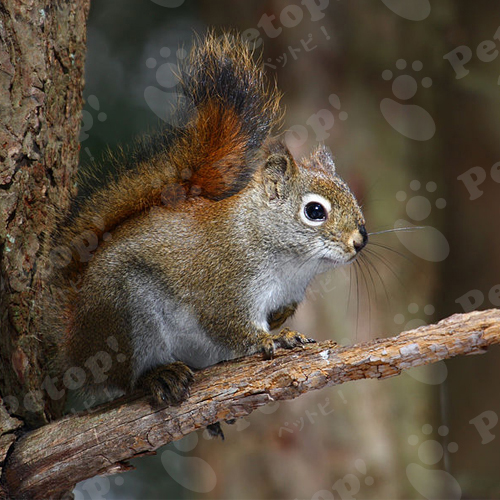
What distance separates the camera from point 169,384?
1243mm

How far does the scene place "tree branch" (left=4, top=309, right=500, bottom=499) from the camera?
1.14 meters

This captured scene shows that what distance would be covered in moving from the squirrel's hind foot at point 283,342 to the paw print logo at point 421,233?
1045 millimetres

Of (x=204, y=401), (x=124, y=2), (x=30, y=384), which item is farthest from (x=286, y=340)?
(x=124, y=2)

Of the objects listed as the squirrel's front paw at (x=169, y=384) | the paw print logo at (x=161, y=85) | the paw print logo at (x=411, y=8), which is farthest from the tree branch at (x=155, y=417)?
the paw print logo at (x=411, y=8)

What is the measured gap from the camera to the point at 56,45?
1422 millimetres

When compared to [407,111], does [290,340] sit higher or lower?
lower

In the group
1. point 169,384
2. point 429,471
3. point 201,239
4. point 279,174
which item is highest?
point 279,174

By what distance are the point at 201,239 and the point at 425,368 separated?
→ 1.22 m

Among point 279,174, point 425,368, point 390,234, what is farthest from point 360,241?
point 425,368

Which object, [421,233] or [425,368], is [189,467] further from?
[421,233]

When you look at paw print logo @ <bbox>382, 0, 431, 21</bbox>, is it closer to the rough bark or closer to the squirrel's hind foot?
the rough bark

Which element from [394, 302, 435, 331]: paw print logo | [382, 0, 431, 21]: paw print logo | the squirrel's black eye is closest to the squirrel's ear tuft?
the squirrel's black eye

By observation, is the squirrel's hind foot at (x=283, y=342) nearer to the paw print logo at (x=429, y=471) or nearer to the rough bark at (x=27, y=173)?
the rough bark at (x=27, y=173)

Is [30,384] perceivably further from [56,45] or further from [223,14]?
[223,14]
